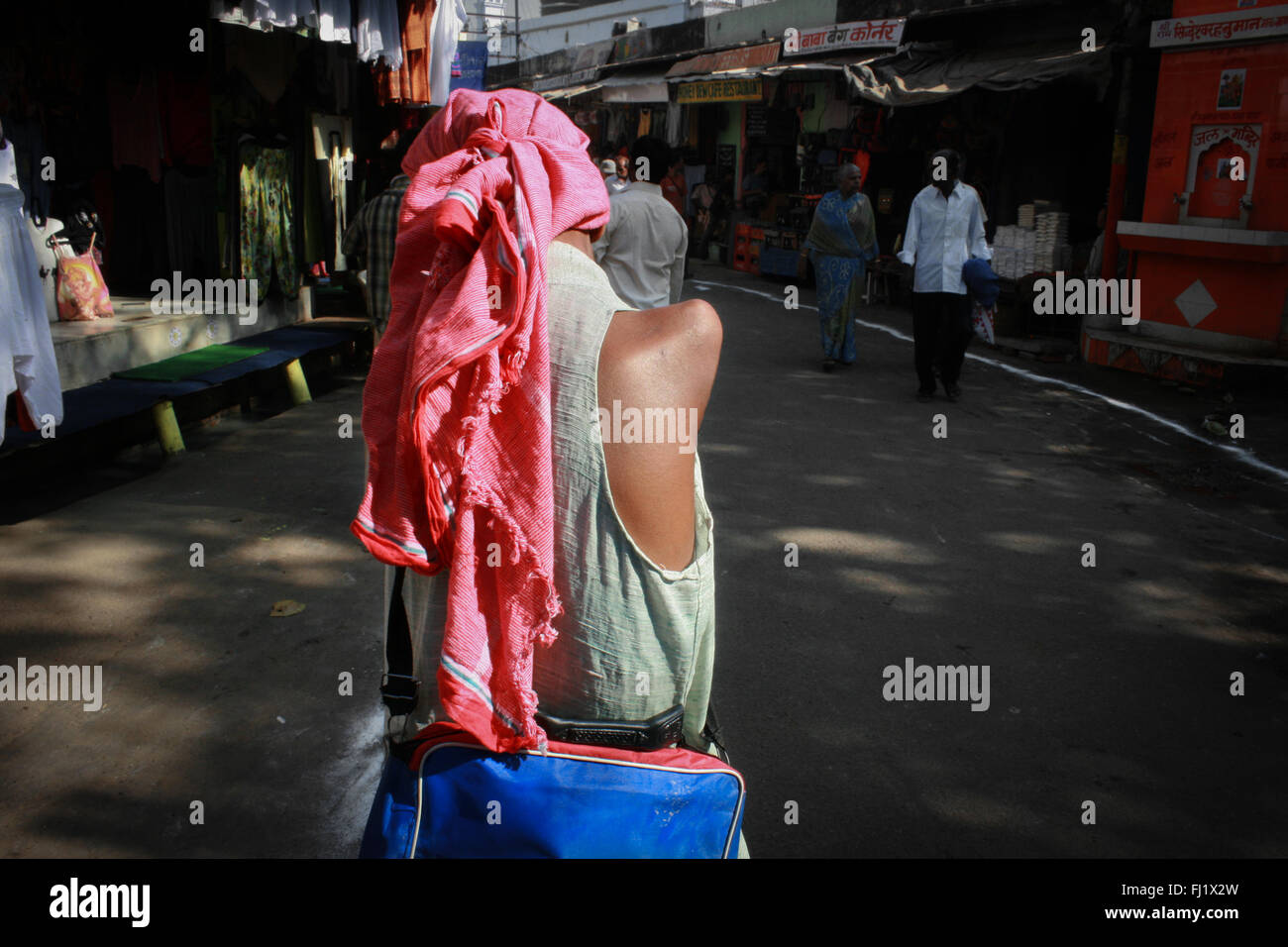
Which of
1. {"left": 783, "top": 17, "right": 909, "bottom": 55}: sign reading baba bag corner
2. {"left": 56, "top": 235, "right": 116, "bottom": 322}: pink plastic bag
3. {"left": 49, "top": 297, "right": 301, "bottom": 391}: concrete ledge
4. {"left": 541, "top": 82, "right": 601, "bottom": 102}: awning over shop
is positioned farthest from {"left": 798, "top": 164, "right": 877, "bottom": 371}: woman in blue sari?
{"left": 541, "top": 82, "right": 601, "bottom": 102}: awning over shop

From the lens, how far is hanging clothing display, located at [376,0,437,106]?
8617 mm

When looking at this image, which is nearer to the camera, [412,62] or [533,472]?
[533,472]

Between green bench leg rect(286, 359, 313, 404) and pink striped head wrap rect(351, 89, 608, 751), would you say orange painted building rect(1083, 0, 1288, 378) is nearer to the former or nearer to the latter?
green bench leg rect(286, 359, 313, 404)

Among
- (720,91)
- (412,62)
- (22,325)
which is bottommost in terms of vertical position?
(22,325)

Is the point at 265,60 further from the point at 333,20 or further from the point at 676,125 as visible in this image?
the point at 676,125

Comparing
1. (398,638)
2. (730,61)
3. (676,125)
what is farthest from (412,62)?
(676,125)

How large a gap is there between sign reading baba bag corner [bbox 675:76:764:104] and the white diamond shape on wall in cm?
839

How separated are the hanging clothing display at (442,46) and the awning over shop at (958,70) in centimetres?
545

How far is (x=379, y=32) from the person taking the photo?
795 centimetres

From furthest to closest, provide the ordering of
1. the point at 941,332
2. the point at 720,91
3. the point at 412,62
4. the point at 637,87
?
the point at 637,87 → the point at 720,91 → the point at 412,62 → the point at 941,332

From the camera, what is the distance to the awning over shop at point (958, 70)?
10.4 metres

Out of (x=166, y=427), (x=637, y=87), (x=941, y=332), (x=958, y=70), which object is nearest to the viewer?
(x=166, y=427)

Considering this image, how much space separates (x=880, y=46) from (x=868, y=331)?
4149 mm

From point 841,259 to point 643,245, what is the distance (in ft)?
11.9
